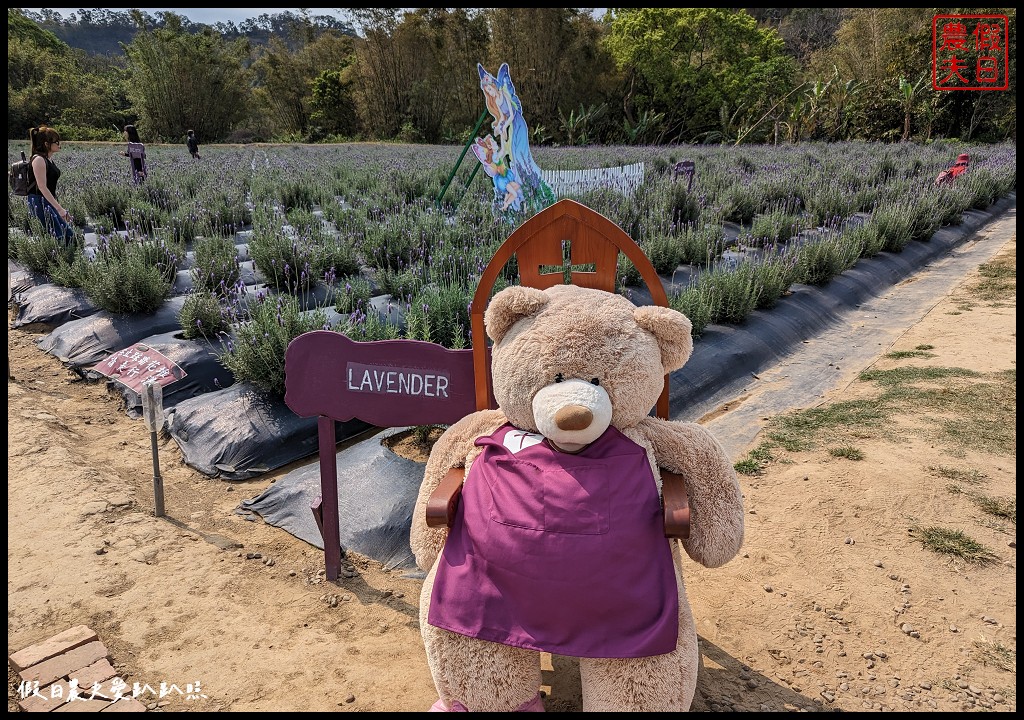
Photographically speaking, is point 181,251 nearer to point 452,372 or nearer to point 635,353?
point 452,372

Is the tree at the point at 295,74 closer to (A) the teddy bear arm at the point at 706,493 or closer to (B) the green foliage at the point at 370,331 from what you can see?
(B) the green foliage at the point at 370,331

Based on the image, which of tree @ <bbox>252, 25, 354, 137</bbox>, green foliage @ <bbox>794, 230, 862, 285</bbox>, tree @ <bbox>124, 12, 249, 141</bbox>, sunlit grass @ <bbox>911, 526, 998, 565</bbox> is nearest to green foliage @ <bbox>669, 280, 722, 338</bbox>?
green foliage @ <bbox>794, 230, 862, 285</bbox>

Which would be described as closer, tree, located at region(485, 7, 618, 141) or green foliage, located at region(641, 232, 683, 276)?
green foliage, located at region(641, 232, 683, 276)

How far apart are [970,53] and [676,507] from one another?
1389 inches

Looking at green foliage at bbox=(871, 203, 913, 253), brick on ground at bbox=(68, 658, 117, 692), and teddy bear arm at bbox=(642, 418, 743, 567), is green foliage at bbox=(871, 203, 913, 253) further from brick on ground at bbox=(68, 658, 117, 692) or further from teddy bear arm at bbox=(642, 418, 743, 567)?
brick on ground at bbox=(68, 658, 117, 692)

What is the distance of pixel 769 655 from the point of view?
7.33ft

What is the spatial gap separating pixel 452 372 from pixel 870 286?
6.69 meters

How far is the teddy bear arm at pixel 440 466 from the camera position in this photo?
1948 mm

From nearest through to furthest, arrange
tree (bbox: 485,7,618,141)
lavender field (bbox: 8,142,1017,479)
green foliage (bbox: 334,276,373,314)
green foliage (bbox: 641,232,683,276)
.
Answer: lavender field (bbox: 8,142,1017,479) → green foliage (bbox: 334,276,373,314) → green foliage (bbox: 641,232,683,276) → tree (bbox: 485,7,618,141)

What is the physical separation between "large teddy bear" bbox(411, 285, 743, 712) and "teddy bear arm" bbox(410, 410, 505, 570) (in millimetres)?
107

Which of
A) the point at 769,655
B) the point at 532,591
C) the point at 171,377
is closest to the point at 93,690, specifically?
the point at 532,591

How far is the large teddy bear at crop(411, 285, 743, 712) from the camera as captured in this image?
1.65 m

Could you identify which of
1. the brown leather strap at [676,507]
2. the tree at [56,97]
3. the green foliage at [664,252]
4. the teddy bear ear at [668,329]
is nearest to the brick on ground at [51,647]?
the brown leather strap at [676,507]

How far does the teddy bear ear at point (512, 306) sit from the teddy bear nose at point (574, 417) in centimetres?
34
